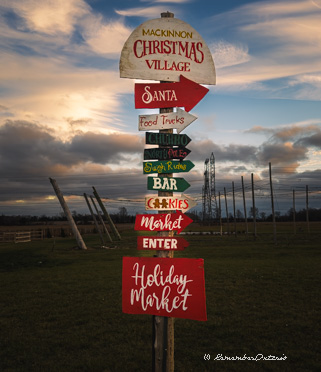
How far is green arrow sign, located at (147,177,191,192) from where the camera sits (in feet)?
16.2

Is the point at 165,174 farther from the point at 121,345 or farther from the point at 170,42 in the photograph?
the point at 121,345

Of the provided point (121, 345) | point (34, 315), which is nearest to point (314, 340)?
point (121, 345)

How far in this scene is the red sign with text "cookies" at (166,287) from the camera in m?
4.57

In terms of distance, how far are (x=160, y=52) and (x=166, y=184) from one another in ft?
7.19

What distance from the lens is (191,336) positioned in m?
7.59

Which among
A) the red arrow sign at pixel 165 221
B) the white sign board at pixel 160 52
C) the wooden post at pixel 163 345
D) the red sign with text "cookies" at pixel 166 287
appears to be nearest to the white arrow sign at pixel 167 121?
the white sign board at pixel 160 52

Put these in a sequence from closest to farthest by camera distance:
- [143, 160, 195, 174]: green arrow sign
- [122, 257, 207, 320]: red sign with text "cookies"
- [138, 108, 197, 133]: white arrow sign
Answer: [122, 257, 207, 320]: red sign with text "cookies" < [143, 160, 195, 174]: green arrow sign < [138, 108, 197, 133]: white arrow sign

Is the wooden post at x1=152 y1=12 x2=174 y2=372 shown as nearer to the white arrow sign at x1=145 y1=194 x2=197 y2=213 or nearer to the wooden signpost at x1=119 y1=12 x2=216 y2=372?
the wooden signpost at x1=119 y1=12 x2=216 y2=372

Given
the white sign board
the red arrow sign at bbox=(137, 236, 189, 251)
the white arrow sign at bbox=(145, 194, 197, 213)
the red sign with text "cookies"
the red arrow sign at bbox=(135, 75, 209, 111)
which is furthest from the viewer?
the white sign board

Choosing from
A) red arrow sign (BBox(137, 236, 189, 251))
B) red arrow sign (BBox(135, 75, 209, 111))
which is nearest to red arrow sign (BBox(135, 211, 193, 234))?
red arrow sign (BBox(137, 236, 189, 251))

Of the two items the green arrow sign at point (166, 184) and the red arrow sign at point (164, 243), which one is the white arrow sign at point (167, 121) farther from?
the red arrow sign at point (164, 243)

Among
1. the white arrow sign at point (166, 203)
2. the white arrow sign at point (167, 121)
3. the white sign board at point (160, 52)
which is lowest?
the white arrow sign at point (166, 203)

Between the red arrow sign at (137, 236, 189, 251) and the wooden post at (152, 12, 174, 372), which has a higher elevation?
the red arrow sign at (137, 236, 189, 251)

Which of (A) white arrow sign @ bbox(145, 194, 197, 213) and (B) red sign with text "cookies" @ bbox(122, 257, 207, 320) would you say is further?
(A) white arrow sign @ bbox(145, 194, 197, 213)
